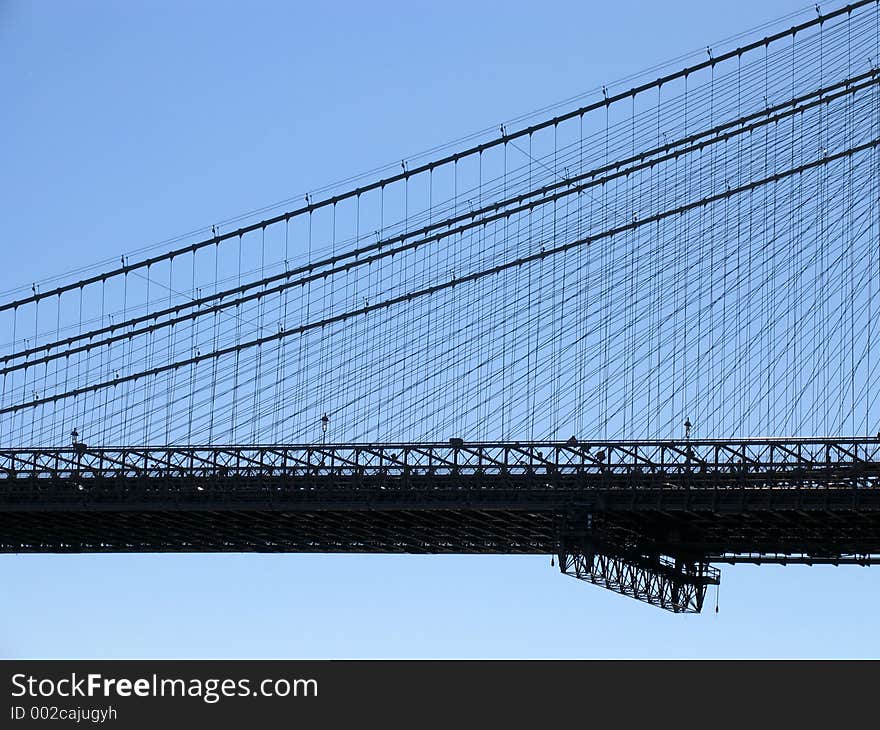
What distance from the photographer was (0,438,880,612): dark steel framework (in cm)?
6531

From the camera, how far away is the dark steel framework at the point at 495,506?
214 ft

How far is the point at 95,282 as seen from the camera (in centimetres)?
8794

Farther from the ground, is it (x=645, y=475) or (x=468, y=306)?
(x=468, y=306)

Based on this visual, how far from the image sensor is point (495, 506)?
6844 centimetres

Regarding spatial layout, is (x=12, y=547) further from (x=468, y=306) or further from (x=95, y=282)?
(x=468, y=306)

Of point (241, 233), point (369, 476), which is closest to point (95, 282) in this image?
point (241, 233)
